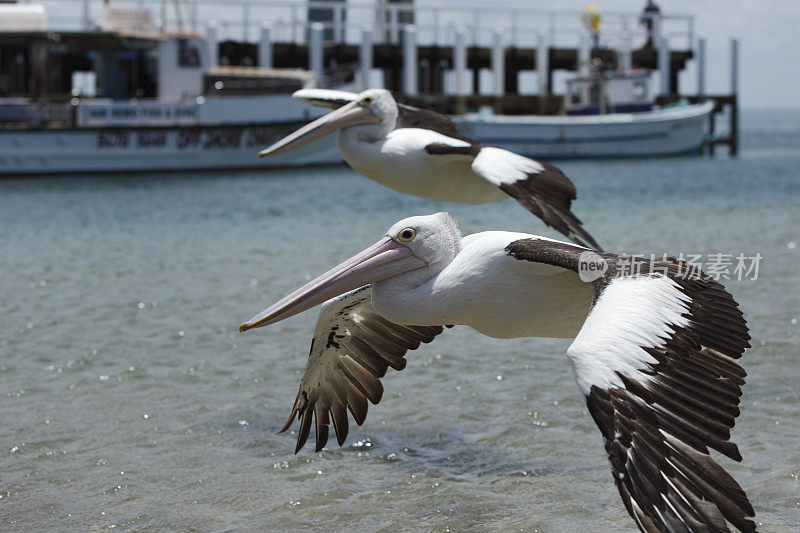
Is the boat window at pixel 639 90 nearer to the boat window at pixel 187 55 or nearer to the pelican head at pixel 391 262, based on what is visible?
the boat window at pixel 187 55

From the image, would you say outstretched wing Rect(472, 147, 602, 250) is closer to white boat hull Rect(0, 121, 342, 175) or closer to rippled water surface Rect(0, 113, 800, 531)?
rippled water surface Rect(0, 113, 800, 531)

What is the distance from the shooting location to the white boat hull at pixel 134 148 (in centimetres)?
3077

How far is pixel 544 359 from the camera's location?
8711 mm

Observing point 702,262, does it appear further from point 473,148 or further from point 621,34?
point 621,34

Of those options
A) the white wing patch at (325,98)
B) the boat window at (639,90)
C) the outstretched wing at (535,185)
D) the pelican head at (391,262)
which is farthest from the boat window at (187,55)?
the pelican head at (391,262)

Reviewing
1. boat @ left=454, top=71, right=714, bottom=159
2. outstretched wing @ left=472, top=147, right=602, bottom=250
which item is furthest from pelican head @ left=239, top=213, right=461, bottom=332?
boat @ left=454, top=71, right=714, bottom=159

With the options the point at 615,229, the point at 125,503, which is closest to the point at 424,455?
the point at 125,503

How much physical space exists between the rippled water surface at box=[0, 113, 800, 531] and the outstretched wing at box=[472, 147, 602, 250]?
139cm

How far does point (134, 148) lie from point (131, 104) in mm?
1359

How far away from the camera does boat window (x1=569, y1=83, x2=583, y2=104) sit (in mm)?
40312

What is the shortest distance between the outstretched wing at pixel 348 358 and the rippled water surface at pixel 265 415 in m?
0.60

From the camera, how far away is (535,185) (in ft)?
22.6

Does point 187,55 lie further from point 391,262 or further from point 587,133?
point 391,262

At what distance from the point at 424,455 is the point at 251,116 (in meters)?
27.1
